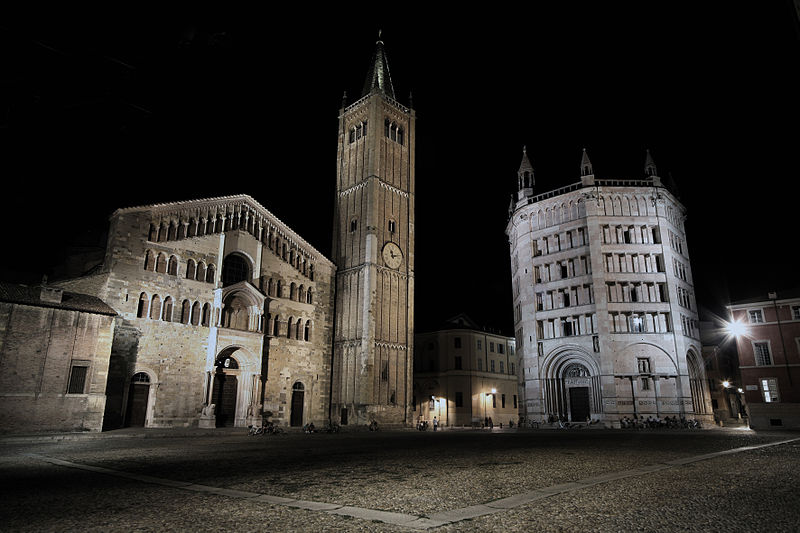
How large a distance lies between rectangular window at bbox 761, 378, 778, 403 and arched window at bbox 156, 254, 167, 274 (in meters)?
45.1

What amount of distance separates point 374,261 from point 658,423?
25.8m

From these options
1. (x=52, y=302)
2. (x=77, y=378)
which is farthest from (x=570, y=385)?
(x=52, y=302)

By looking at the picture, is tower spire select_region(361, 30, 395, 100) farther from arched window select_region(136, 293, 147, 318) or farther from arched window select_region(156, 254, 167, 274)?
arched window select_region(136, 293, 147, 318)

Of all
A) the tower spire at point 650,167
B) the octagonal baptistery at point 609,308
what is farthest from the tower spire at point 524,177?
the tower spire at point 650,167

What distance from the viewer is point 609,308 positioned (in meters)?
42.6

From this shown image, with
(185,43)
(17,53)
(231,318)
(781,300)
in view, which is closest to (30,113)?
(17,53)

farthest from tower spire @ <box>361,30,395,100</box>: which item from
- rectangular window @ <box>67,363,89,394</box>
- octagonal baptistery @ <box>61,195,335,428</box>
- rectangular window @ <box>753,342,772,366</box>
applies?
rectangular window @ <box>753,342,772,366</box>

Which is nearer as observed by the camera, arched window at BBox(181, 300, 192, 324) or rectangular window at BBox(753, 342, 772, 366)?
arched window at BBox(181, 300, 192, 324)

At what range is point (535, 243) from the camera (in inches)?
1948

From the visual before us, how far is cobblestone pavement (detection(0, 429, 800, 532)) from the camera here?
18.7 ft

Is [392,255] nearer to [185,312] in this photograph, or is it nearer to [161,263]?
[185,312]

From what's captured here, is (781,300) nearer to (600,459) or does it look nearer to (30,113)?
(600,459)

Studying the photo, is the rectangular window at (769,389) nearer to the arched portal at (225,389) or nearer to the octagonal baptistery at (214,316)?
the octagonal baptistery at (214,316)

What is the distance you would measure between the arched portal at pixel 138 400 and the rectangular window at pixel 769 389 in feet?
147
